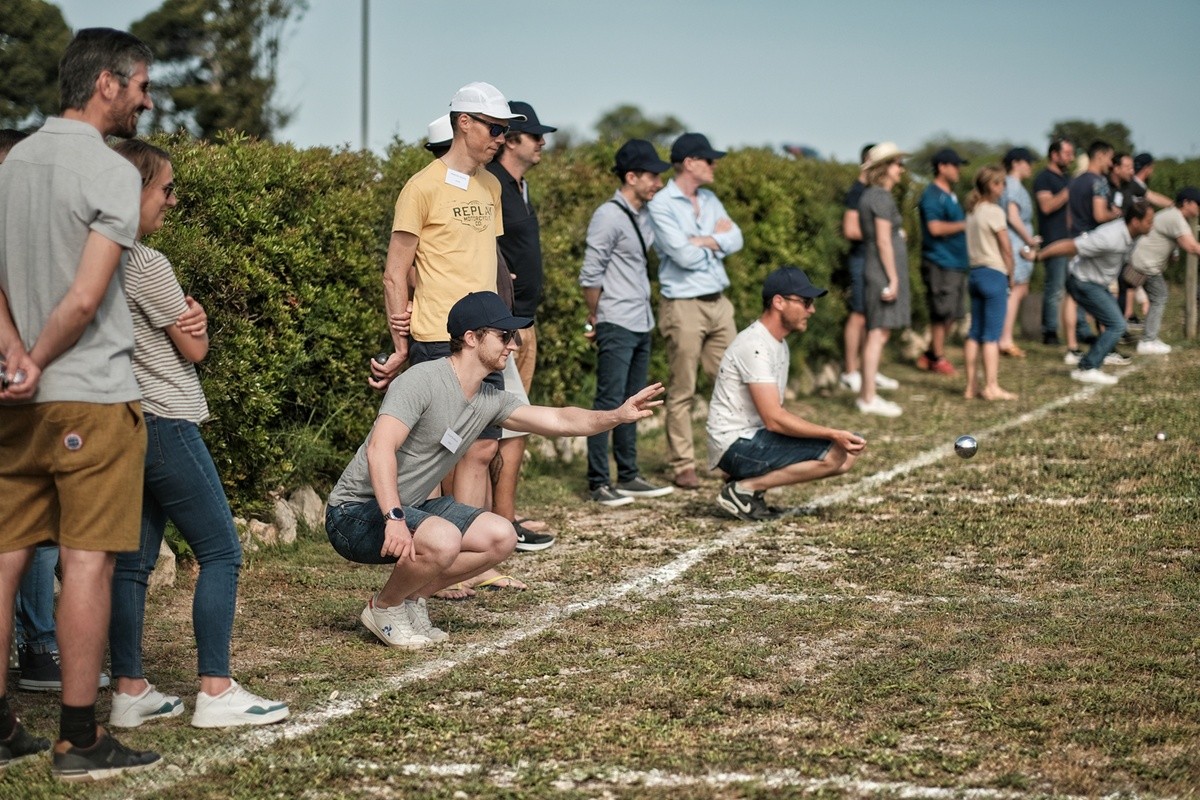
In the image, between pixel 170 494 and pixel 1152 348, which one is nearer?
pixel 170 494

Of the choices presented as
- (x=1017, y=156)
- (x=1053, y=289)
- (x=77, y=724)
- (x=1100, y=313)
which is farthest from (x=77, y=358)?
(x=1053, y=289)

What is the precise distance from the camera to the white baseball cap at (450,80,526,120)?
647cm

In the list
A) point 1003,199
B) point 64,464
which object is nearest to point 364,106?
point 1003,199

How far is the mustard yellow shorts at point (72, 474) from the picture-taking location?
417 centimetres

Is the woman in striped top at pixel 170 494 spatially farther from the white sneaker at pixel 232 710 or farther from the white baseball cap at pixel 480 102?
the white baseball cap at pixel 480 102

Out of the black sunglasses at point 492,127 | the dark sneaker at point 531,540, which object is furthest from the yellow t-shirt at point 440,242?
the dark sneaker at point 531,540

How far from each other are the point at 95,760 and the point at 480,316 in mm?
2204

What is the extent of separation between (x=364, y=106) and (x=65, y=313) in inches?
1529

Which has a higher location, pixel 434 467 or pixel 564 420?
pixel 564 420

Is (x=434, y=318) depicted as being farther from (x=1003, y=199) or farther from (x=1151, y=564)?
(x=1003, y=199)

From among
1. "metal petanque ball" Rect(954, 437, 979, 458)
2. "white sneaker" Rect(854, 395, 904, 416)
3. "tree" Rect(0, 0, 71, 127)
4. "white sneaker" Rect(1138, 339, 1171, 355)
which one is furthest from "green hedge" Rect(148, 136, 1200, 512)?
"tree" Rect(0, 0, 71, 127)

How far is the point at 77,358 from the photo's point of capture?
418 cm

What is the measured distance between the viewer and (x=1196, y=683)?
16.4 ft

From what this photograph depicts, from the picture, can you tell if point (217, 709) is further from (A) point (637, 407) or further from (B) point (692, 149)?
(B) point (692, 149)
